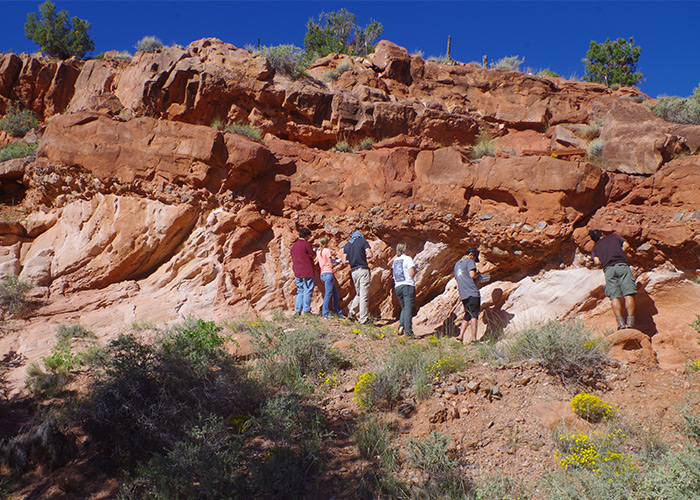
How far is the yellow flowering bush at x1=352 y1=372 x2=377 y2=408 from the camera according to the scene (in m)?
5.29

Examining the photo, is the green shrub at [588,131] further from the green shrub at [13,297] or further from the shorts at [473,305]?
the green shrub at [13,297]

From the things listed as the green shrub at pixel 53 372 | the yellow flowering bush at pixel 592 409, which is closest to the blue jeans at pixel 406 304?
the yellow flowering bush at pixel 592 409

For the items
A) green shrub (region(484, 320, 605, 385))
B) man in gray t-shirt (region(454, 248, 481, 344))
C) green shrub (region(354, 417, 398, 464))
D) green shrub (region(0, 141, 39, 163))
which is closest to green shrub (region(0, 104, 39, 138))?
green shrub (region(0, 141, 39, 163))

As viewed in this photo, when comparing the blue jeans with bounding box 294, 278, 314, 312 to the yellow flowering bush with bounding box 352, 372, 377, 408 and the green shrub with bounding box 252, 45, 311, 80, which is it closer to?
the yellow flowering bush with bounding box 352, 372, 377, 408

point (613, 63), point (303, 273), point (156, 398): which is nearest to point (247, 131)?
point (303, 273)

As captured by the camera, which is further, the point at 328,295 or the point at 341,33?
the point at 341,33

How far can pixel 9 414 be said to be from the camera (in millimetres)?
5680

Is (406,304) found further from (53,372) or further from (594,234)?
(53,372)

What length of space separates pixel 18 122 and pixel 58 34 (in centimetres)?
668

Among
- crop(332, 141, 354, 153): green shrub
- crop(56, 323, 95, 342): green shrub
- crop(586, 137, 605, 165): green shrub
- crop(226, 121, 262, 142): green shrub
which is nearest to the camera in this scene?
crop(56, 323, 95, 342): green shrub

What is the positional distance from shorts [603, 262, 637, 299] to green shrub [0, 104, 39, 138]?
14136mm

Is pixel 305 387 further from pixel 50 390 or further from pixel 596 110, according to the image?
pixel 596 110

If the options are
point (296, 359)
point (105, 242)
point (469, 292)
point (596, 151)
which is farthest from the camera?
point (596, 151)

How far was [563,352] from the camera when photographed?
5484 mm
